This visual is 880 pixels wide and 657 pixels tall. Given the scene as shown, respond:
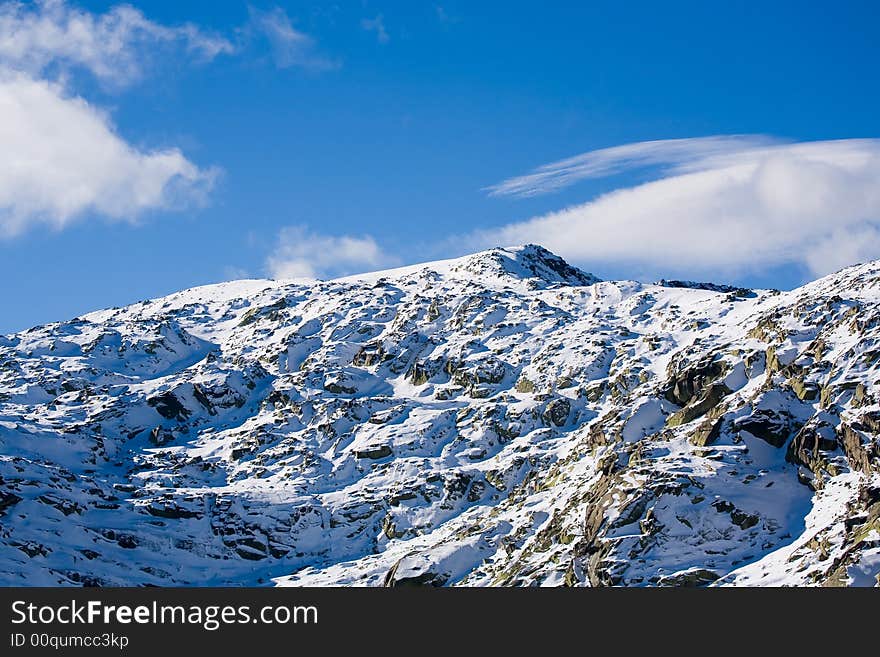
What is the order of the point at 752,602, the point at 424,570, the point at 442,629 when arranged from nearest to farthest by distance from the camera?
the point at 442,629, the point at 752,602, the point at 424,570

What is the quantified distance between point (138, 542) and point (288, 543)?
2877 cm

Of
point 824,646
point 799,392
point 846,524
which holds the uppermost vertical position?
point 799,392

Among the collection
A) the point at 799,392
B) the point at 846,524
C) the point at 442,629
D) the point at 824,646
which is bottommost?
the point at 824,646

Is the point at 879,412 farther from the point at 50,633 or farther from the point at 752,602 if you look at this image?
the point at 50,633

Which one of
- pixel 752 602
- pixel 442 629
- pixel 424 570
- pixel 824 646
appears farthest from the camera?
pixel 424 570

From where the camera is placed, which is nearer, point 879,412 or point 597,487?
point 879,412

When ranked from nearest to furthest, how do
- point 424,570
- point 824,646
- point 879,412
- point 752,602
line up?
1. point 824,646
2. point 752,602
3. point 879,412
4. point 424,570

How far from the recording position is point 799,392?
549 ft

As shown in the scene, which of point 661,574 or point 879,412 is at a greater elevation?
point 879,412

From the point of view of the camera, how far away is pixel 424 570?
6373 inches

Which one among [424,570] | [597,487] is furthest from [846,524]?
[424,570]

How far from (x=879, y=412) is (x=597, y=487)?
4523cm

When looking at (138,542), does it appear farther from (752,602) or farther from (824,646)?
(824,646)

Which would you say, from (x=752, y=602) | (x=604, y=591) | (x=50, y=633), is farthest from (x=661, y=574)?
(x=50, y=633)
